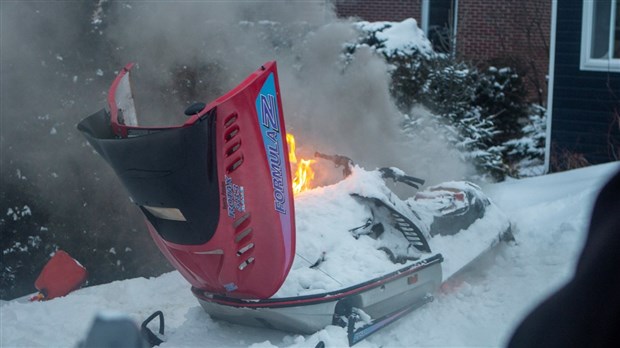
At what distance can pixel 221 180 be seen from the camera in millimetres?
4043

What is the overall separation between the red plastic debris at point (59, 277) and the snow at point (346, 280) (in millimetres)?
172

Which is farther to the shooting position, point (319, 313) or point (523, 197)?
point (523, 197)

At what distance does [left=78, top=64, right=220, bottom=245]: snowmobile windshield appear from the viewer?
3.95 m

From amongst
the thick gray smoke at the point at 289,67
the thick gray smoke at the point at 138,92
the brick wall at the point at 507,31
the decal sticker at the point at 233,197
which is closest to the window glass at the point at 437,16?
the brick wall at the point at 507,31

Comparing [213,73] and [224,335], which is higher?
[213,73]

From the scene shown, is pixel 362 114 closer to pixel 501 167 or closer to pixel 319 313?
pixel 501 167

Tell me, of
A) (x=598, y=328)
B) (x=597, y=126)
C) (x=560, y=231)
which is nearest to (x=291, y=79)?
(x=560, y=231)

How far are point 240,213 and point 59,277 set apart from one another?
2.95 meters

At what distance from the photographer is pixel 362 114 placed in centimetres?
905

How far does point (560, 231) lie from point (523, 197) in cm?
129

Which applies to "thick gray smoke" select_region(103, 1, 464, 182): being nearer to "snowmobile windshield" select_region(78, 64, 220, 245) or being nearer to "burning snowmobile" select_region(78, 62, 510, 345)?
"burning snowmobile" select_region(78, 62, 510, 345)

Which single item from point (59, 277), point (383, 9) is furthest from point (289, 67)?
point (383, 9)

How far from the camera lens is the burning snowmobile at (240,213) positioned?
3998 mm

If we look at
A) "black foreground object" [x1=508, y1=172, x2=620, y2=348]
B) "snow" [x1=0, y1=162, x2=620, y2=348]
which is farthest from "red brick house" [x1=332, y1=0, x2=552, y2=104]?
"black foreground object" [x1=508, y1=172, x2=620, y2=348]
